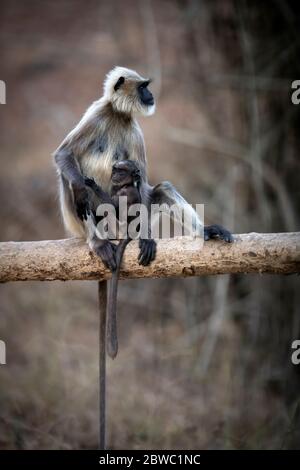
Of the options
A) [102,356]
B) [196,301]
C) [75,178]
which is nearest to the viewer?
[102,356]

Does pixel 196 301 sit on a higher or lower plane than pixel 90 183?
lower

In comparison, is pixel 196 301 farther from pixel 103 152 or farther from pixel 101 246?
pixel 101 246

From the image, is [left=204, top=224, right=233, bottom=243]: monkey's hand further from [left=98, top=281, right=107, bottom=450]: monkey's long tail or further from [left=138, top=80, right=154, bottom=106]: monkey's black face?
[left=138, top=80, right=154, bottom=106]: monkey's black face

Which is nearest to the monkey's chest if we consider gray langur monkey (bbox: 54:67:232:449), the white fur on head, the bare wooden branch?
gray langur monkey (bbox: 54:67:232:449)

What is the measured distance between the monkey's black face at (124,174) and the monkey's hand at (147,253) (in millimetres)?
823

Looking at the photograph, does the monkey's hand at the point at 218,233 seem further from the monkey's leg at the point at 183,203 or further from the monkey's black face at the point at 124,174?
the monkey's black face at the point at 124,174

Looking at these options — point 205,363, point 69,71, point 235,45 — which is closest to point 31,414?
point 205,363

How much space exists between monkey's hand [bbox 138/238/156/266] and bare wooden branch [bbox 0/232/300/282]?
40mm

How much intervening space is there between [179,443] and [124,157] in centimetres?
422

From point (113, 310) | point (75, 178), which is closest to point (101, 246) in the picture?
point (113, 310)

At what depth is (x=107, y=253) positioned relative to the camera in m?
5.39

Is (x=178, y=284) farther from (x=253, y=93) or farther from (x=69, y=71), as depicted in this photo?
(x=69, y=71)

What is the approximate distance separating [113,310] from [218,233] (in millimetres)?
991

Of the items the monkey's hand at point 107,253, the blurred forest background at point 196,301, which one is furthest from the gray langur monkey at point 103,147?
the blurred forest background at point 196,301
